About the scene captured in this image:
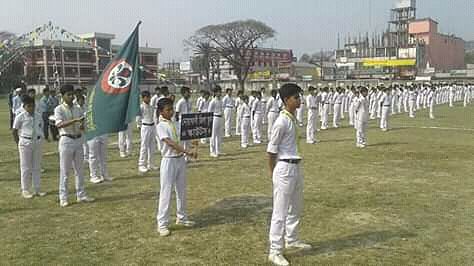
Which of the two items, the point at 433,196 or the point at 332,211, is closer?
the point at 332,211

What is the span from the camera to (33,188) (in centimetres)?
907

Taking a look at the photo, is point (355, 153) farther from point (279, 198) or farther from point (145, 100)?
point (279, 198)

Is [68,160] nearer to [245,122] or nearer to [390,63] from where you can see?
[245,122]

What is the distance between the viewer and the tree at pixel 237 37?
224ft

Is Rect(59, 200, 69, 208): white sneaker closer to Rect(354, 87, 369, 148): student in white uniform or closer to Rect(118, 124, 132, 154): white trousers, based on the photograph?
Rect(118, 124, 132, 154): white trousers

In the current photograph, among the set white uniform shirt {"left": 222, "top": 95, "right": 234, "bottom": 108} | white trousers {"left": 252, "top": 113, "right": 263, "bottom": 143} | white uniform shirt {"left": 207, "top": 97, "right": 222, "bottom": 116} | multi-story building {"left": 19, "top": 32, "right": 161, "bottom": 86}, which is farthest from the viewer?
multi-story building {"left": 19, "top": 32, "right": 161, "bottom": 86}

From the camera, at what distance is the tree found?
68312mm

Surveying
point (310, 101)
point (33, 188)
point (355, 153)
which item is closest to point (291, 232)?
point (33, 188)

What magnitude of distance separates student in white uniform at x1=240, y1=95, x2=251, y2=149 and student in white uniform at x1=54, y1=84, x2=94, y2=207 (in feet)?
25.4

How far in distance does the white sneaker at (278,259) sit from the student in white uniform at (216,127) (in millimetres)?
7686

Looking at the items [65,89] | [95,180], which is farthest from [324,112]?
[65,89]

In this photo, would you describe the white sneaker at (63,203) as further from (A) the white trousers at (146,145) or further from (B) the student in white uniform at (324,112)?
(B) the student in white uniform at (324,112)

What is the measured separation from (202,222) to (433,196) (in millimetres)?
4440

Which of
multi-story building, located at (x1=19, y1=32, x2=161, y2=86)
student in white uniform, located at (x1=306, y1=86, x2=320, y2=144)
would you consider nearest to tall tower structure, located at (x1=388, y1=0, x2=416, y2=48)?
multi-story building, located at (x1=19, y1=32, x2=161, y2=86)
